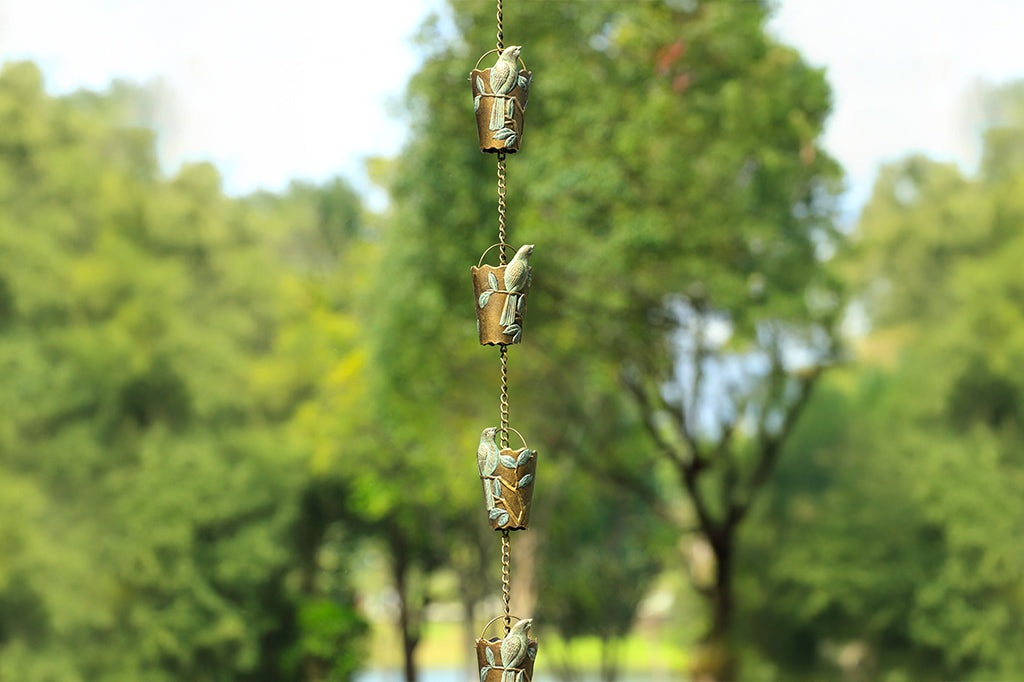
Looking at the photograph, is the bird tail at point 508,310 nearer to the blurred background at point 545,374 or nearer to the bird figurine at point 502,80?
the bird figurine at point 502,80

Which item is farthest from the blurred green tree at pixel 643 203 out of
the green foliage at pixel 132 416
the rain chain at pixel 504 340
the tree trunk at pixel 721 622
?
the rain chain at pixel 504 340

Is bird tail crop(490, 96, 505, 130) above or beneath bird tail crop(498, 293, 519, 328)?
above

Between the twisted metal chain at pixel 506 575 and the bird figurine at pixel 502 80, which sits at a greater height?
the bird figurine at pixel 502 80

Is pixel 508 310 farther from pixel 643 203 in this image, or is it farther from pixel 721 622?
pixel 721 622

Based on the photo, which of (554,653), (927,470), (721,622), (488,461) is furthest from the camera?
(554,653)

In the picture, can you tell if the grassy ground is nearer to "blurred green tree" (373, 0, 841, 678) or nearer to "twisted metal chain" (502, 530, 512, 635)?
"blurred green tree" (373, 0, 841, 678)

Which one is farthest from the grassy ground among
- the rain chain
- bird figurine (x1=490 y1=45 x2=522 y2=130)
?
bird figurine (x1=490 y1=45 x2=522 y2=130)

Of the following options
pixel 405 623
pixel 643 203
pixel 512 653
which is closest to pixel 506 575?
pixel 512 653
